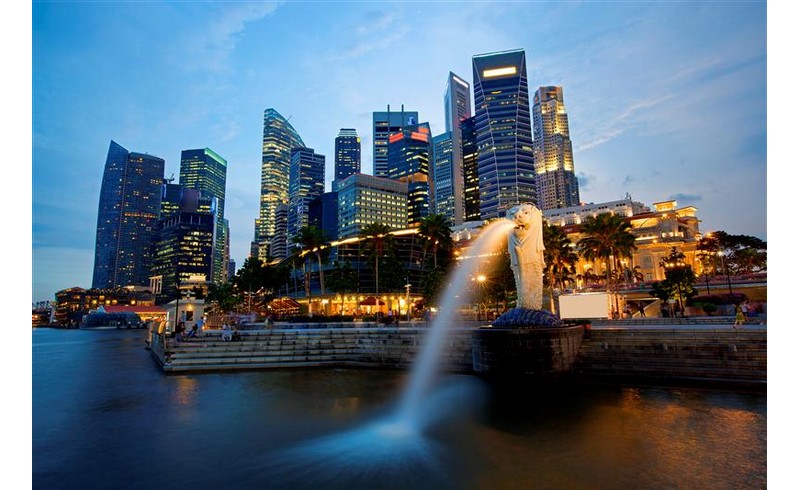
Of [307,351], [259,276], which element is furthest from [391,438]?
[259,276]

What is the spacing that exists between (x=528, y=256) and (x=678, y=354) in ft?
29.1

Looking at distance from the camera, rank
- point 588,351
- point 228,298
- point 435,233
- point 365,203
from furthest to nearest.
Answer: point 365,203
point 228,298
point 435,233
point 588,351

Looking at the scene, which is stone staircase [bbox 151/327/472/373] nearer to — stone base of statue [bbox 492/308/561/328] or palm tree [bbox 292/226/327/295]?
stone base of statue [bbox 492/308/561/328]

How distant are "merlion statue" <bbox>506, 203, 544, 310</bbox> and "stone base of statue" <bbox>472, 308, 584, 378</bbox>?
1789 mm

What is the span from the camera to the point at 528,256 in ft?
77.7

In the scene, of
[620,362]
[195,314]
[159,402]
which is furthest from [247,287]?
[620,362]

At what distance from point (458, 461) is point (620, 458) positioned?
4145mm

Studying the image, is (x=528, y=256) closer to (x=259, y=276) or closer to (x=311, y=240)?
(x=311, y=240)

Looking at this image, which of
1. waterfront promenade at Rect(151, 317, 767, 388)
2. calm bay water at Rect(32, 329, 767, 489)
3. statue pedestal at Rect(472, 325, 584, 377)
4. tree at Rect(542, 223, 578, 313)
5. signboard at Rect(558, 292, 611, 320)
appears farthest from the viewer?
tree at Rect(542, 223, 578, 313)

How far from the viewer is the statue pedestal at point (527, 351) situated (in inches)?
787

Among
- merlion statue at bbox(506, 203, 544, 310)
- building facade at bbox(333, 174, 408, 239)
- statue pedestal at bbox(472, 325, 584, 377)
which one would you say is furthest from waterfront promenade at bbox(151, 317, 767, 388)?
building facade at bbox(333, 174, 408, 239)

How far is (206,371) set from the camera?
24734 millimetres

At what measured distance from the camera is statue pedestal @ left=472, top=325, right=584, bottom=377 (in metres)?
20.0

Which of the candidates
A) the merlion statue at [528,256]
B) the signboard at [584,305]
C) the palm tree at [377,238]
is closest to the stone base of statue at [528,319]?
the merlion statue at [528,256]
